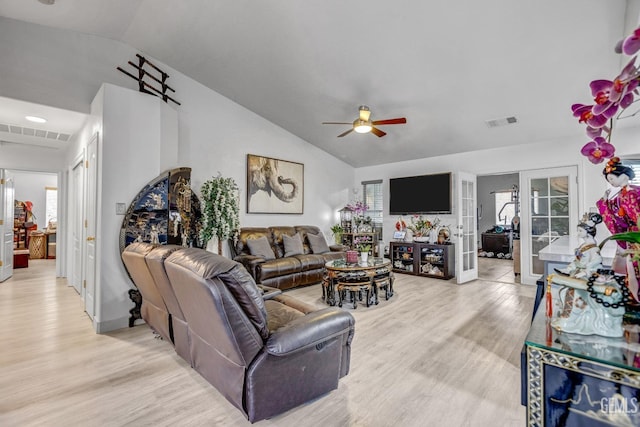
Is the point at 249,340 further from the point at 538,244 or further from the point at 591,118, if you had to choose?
the point at 538,244

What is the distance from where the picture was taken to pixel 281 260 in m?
4.96

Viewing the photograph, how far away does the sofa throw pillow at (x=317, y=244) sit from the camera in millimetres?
5959

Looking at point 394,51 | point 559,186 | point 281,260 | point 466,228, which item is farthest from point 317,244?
point 559,186

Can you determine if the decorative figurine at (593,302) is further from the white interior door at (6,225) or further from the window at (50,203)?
the window at (50,203)

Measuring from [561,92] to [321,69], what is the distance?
10.2 feet

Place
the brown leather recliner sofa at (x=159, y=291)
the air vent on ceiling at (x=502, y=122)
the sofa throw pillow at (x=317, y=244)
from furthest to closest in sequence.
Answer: the sofa throw pillow at (x=317, y=244)
the air vent on ceiling at (x=502, y=122)
the brown leather recliner sofa at (x=159, y=291)

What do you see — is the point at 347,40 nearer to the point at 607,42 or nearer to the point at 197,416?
the point at 607,42

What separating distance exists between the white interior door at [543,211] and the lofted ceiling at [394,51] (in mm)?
678

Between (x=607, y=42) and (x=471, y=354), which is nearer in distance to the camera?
(x=471, y=354)

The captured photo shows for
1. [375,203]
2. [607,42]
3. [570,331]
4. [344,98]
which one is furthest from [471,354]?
[375,203]

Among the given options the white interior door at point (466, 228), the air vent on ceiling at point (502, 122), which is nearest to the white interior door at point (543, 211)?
the white interior door at point (466, 228)

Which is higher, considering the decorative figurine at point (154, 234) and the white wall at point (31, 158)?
the white wall at point (31, 158)

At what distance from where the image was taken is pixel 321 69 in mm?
4191

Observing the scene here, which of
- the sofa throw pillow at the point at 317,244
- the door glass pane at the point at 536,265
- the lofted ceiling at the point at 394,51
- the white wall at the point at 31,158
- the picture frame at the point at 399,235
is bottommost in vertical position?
the door glass pane at the point at 536,265
